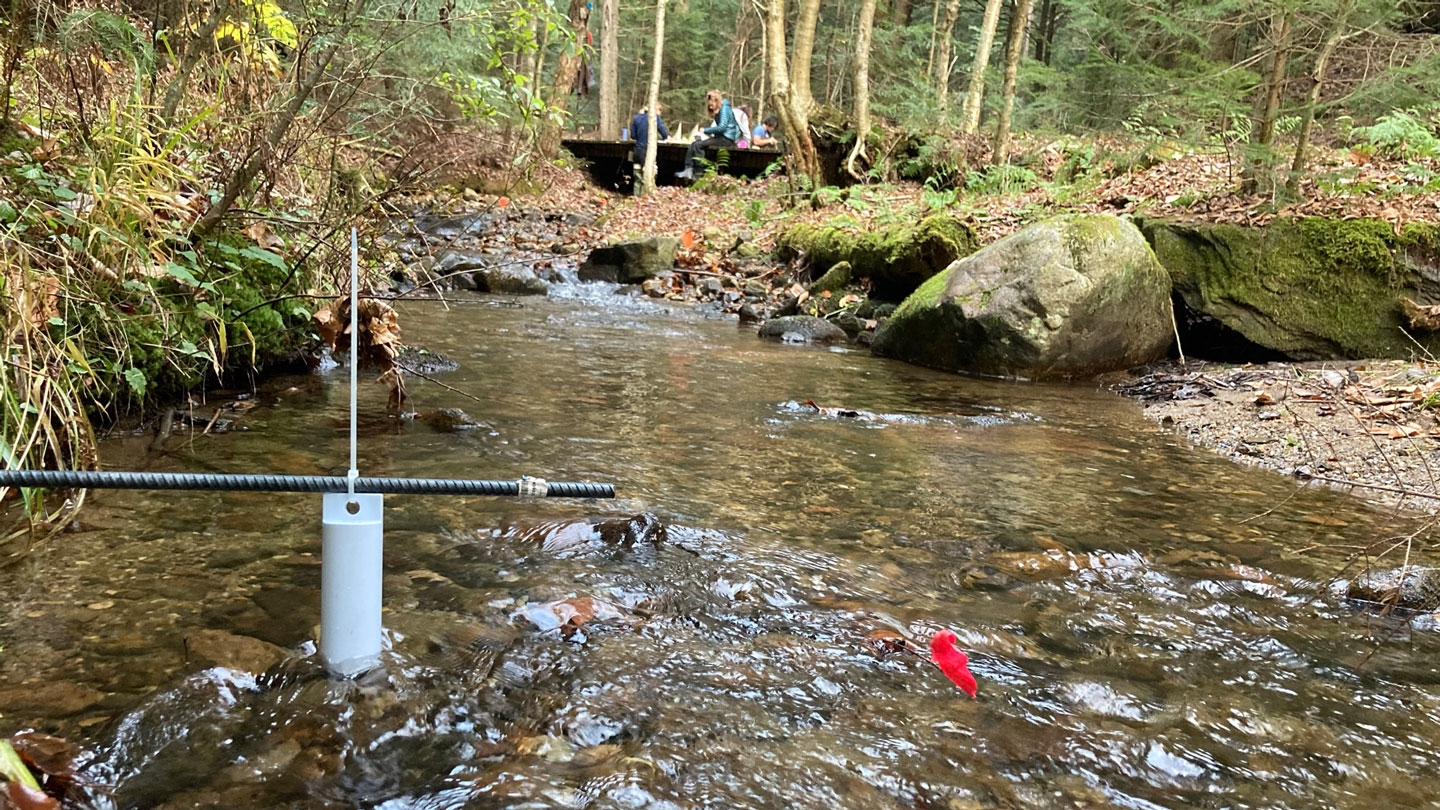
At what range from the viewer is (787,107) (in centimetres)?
1698

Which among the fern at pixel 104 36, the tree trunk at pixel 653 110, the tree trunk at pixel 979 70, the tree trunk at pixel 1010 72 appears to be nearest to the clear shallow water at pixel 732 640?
the fern at pixel 104 36

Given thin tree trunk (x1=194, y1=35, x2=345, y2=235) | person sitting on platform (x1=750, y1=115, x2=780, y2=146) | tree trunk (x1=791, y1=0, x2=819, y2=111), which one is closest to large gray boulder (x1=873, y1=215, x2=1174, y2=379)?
thin tree trunk (x1=194, y1=35, x2=345, y2=235)

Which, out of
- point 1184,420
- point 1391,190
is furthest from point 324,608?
point 1391,190

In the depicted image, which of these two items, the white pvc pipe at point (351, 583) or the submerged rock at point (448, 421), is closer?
the white pvc pipe at point (351, 583)

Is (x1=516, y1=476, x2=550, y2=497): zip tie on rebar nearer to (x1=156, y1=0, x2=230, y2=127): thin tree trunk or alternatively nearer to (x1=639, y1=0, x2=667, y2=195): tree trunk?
(x1=156, y1=0, x2=230, y2=127): thin tree trunk

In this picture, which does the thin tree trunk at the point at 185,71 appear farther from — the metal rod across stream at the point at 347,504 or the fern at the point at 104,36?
the metal rod across stream at the point at 347,504

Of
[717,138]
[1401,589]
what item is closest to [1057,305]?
[1401,589]

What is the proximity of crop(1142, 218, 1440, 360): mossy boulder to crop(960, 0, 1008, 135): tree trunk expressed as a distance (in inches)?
348

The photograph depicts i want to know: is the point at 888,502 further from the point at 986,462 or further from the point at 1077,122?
the point at 1077,122

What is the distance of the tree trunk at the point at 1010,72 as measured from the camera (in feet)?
44.7

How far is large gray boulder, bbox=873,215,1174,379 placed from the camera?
751cm

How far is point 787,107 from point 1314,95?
34.5ft

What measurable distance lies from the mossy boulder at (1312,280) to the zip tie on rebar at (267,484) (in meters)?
7.89

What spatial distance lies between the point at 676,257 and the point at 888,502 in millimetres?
10261
